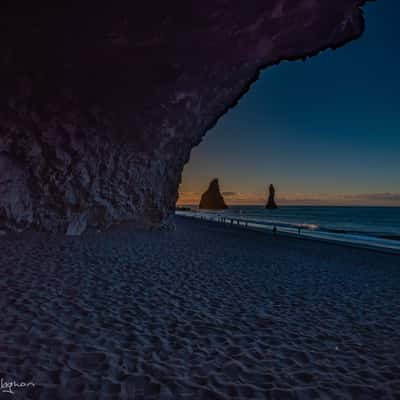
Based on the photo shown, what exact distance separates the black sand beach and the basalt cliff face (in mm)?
8014

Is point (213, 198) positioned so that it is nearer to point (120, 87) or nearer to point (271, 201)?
point (271, 201)

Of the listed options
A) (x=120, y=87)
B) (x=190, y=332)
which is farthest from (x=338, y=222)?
(x=190, y=332)

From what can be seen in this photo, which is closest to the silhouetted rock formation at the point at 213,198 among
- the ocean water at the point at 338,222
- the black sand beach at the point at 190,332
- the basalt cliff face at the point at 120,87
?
the ocean water at the point at 338,222

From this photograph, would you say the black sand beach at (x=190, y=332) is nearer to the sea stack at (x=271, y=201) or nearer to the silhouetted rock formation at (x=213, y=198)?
the silhouetted rock formation at (x=213, y=198)

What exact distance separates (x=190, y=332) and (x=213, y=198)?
495 ft

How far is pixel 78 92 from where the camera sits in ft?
55.0

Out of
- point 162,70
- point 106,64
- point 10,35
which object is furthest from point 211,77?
point 10,35

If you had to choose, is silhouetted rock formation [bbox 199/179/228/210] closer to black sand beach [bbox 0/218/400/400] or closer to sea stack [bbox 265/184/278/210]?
sea stack [bbox 265/184/278/210]

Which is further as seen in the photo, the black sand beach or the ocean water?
the ocean water

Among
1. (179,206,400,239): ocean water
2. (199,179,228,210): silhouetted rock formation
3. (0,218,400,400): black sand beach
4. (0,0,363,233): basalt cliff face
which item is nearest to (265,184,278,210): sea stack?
(199,179,228,210): silhouetted rock formation

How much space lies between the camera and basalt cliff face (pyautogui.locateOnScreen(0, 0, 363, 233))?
1192cm

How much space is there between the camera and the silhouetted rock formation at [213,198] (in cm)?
15312

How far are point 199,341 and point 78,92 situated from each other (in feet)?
53.2

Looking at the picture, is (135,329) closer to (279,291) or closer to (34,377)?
(34,377)
